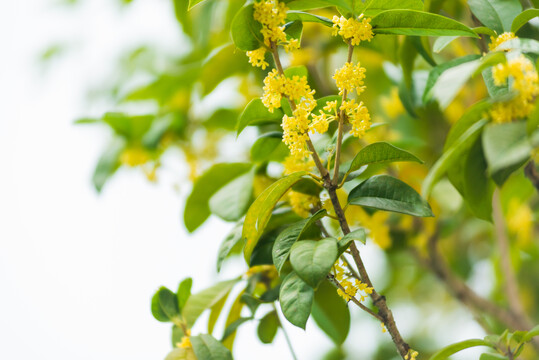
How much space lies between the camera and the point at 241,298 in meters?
0.52

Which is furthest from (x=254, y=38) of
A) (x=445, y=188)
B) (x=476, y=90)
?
(x=476, y=90)

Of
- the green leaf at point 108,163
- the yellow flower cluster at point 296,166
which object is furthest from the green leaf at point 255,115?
the green leaf at point 108,163

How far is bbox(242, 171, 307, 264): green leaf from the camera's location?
0.40 m

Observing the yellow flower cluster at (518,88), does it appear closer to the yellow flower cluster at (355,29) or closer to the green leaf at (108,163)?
the yellow flower cluster at (355,29)

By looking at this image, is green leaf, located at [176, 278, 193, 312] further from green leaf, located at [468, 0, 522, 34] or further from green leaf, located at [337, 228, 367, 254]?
green leaf, located at [468, 0, 522, 34]

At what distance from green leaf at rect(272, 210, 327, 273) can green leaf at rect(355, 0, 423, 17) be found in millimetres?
155

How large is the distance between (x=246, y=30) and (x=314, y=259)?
0.16 m

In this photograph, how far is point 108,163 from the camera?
0.72m

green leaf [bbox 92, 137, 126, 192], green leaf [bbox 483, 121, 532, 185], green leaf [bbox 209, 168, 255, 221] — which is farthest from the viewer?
green leaf [bbox 92, 137, 126, 192]

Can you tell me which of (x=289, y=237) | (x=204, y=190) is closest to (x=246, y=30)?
(x=289, y=237)

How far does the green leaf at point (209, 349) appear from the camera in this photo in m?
0.45

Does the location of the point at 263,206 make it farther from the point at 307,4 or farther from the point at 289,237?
the point at 307,4

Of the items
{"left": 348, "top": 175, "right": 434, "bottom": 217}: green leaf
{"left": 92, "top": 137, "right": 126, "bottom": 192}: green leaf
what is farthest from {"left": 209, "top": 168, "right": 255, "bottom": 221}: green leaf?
{"left": 92, "top": 137, "right": 126, "bottom": 192}: green leaf

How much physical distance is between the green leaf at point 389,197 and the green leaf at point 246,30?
14 cm
